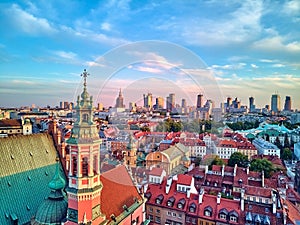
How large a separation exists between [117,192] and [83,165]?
3.22 metres

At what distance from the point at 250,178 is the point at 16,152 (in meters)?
18.2

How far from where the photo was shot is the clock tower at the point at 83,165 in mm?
7793

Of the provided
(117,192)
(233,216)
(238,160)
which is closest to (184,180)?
(233,216)

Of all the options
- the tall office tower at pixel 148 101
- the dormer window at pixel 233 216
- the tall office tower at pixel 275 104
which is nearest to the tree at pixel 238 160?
the dormer window at pixel 233 216

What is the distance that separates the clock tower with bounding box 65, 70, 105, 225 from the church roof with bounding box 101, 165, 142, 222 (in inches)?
53.0

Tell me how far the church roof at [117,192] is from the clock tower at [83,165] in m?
1.35

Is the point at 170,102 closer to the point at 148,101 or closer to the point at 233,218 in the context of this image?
the point at 148,101

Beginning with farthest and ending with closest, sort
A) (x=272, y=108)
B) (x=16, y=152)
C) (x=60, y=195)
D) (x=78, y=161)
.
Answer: (x=272, y=108)
(x=16, y=152)
(x=60, y=195)
(x=78, y=161)

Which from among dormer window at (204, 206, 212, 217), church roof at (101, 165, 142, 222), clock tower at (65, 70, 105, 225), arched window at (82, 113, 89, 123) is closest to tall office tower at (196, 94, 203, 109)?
clock tower at (65, 70, 105, 225)

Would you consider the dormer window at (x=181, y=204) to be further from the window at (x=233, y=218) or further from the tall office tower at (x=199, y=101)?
the tall office tower at (x=199, y=101)

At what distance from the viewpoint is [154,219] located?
15969 millimetres

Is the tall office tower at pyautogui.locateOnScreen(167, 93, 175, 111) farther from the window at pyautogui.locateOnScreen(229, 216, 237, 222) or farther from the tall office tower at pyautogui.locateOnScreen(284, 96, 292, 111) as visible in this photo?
the tall office tower at pyautogui.locateOnScreen(284, 96, 292, 111)

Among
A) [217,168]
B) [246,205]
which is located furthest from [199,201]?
[217,168]

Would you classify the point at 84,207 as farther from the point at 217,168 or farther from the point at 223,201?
the point at 217,168
